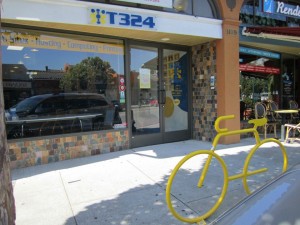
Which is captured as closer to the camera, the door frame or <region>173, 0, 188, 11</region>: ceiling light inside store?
<region>173, 0, 188, 11</region>: ceiling light inside store

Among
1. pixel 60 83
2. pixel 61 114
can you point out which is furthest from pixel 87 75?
pixel 61 114

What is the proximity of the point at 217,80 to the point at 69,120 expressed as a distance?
3663 millimetres

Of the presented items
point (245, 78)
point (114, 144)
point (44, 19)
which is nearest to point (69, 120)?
point (114, 144)

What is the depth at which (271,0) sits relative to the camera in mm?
8289

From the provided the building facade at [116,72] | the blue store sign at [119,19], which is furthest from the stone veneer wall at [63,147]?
the blue store sign at [119,19]

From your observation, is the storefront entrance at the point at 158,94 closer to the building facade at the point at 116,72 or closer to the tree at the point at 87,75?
the building facade at the point at 116,72

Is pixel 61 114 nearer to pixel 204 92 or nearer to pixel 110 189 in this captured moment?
pixel 110 189

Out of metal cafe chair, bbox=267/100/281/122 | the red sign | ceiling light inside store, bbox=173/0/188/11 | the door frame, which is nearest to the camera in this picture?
ceiling light inside store, bbox=173/0/188/11

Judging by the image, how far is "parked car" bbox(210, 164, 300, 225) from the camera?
138cm

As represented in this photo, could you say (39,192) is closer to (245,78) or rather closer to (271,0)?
(245,78)

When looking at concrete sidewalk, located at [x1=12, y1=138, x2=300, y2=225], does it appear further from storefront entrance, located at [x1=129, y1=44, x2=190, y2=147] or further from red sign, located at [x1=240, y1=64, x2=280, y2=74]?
red sign, located at [x1=240, y1=64, x2=280, y2=74]

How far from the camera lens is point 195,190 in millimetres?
4070

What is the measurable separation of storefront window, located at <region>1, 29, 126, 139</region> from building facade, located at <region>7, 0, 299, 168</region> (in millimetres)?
19

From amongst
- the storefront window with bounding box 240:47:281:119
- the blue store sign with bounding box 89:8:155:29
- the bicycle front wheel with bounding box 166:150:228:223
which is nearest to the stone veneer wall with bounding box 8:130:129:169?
the bicycle front wheel with bounding box 166:150:228:223
